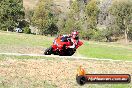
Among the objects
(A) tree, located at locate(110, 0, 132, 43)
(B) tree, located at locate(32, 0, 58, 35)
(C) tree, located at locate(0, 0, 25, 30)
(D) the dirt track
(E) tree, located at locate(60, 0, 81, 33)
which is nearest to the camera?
(D) the dirt track

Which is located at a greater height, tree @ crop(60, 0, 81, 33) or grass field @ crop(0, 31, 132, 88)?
grass field @ crop(0, 31, 132, 88)

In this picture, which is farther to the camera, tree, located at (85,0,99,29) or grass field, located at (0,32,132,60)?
tree, located at (85,0,99,29)

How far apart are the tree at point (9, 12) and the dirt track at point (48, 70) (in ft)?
192

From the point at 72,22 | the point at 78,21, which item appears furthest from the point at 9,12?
the point at 78,21

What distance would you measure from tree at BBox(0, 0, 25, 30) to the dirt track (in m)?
58.5

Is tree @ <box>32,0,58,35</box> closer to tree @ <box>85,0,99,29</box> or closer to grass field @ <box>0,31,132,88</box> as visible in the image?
tree @ <box>85,0,99,29</box>

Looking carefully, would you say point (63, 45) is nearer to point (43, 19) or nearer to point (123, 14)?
point (43, 19)

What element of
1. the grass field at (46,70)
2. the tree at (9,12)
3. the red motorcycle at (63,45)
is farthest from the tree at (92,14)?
the red motorcycle at (63,45)

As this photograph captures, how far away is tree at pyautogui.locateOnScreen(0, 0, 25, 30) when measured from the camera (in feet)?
281

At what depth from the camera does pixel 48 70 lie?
2661cm

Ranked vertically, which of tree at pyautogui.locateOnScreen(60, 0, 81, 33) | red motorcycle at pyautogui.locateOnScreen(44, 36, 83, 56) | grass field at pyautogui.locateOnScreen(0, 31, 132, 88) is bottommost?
tree at pyautogui.locateOnScreen(60, 0, 81, 33)

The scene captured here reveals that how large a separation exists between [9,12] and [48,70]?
6265 cm

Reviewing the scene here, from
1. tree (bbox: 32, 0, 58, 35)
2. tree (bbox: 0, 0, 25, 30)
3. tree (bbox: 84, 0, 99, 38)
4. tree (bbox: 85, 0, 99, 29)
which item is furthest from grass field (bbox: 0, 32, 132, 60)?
tree (bbox: 85, 0, 99, 29)

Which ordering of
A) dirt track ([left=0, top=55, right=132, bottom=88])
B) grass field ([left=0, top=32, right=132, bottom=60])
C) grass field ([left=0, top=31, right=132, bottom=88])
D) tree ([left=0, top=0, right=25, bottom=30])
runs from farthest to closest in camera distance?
tree ([left=0, top=0, right=25, bottom=30]), grass field ([left=0, top=32, right=132, bottom=60]), dirt track ([left=0, top=55, right=132, bottom=88]), grass field ([left=0, top=31, right=132, bottom=88])
